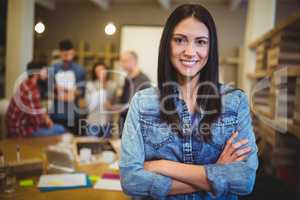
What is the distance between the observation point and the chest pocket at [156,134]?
2.41ft

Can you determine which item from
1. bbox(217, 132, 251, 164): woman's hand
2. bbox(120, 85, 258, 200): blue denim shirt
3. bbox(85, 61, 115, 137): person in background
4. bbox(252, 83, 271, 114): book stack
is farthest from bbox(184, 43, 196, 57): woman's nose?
bbox(252, 83, 271, 114): book stack

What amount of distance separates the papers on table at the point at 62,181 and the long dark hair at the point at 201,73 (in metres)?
0.57

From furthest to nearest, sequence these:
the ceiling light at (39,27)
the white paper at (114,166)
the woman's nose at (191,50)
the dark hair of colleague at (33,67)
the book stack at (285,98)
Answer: the white paper at (114,166)
the book stack at (285,98)
the dark hair of colleague at (33,67)
the ceiling light at (39,27)
the woman's nose at (191,50)

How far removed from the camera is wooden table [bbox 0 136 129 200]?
3.19 ft

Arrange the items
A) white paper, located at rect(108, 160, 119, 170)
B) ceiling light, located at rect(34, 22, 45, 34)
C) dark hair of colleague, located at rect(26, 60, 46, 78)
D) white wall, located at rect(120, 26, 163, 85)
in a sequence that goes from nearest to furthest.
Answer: white wall, located at rect(120, 26, 163, 85)
ceiling light, located at rect(34, 22, 45, 34)
dark hair of colleague, located at rect(26, 60, 46, 78)
white paper, located at rect(108, 160, 119, 170)

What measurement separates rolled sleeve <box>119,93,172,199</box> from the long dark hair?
0.09 m

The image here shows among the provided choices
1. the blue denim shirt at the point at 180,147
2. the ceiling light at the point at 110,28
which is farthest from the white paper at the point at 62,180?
the ceiling light at the point at 110,28

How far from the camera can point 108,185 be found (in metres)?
1.12

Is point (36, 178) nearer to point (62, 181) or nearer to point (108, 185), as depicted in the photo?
point (62, 181)

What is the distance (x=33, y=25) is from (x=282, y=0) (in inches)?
43.1

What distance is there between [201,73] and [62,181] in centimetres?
76

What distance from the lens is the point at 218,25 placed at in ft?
2.55

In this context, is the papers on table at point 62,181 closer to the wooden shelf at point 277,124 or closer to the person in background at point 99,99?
the person in background at point 99,99

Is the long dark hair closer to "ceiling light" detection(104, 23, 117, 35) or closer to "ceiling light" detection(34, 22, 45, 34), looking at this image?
"ceiling light" detection(104, 23, 117, 35)
